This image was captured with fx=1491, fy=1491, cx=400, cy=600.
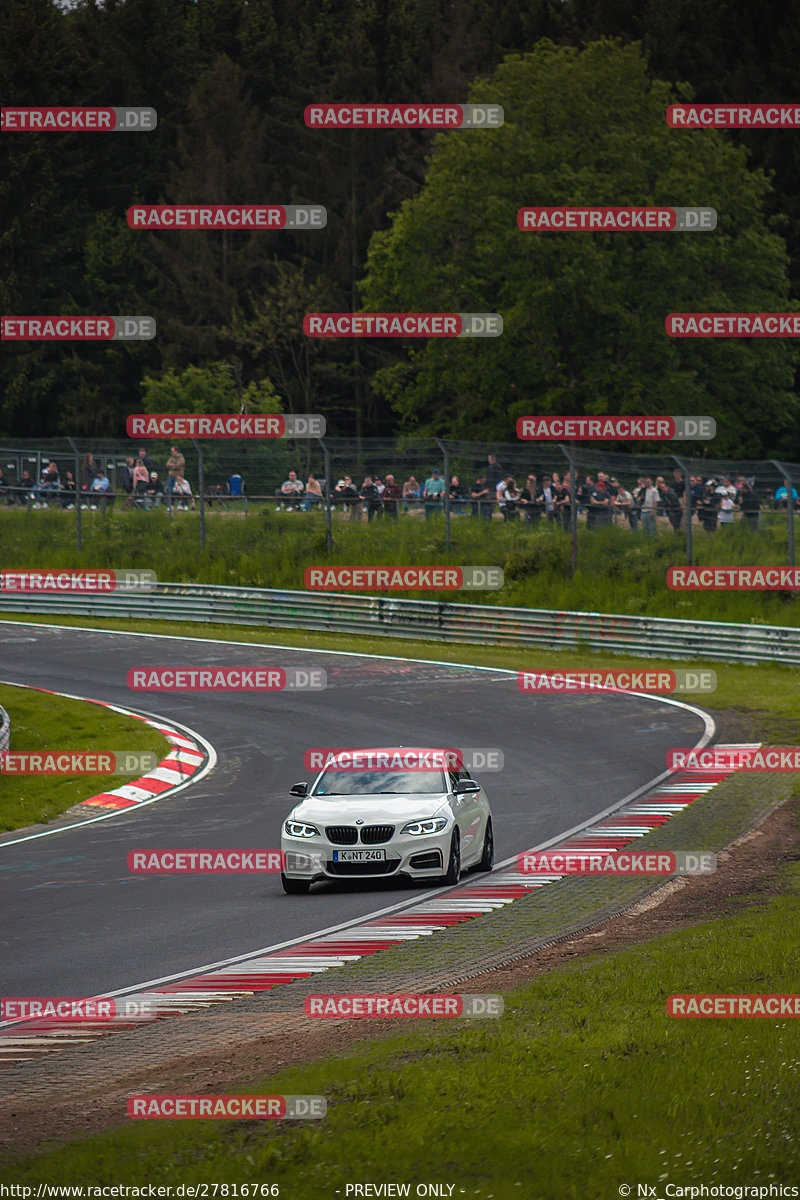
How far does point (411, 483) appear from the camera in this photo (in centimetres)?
3581

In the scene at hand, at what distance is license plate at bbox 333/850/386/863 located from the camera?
541 inches

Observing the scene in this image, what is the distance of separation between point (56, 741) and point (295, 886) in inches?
411

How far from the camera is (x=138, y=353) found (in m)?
74.9

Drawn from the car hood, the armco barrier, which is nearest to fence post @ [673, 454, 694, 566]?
the armco barrier

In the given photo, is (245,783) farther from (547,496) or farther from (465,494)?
(465,494)

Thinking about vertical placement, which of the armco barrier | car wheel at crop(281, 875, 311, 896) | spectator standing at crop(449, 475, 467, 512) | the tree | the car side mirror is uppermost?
the tree

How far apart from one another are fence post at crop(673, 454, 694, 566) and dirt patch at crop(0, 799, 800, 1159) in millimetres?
17768

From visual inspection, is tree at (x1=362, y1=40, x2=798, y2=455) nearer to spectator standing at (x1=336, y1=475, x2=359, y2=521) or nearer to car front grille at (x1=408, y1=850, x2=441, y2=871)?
spectator standing at (x1=336, y1=475, x2=359, y2=521)

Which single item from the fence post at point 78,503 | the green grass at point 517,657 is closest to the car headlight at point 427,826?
the green grass at point 517,657

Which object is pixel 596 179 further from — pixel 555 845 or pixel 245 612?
pixel 555 845

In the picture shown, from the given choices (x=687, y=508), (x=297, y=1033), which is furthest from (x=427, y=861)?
(x=687, y=508)

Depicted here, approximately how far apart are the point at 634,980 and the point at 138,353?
225 ft

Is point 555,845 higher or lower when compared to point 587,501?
lower

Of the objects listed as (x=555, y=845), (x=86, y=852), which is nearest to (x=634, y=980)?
(x=555, y=845)
